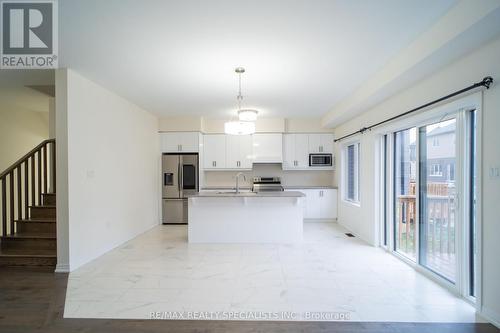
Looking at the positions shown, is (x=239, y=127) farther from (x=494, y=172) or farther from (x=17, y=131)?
(x=17, y=131)

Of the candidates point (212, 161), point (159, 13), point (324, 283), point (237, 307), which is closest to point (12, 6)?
point (159, 13)

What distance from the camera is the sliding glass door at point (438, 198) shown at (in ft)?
10.0

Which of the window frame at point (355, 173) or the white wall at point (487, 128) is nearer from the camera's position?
the white wall at point (487, 128)

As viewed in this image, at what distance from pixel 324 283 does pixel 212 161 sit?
4.51 metres

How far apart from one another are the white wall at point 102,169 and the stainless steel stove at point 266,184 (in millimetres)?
2614

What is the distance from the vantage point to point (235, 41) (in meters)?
2.77

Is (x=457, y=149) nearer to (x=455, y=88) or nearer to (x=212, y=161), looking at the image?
(x=455, y=88)

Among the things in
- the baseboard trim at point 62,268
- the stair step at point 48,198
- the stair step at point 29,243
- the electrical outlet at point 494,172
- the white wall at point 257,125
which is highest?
the white wall at point 257,125

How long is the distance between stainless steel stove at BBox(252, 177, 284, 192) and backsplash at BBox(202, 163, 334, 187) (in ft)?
0.56

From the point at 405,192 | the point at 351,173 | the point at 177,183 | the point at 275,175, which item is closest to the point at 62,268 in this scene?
the point at 177,183

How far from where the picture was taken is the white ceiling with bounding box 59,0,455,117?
2.21 m

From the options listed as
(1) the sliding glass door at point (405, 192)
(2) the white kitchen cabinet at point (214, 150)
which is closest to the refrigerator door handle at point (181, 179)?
(2) the white kitchen cabinet at point (214, 150)

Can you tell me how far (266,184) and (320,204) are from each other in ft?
4.75

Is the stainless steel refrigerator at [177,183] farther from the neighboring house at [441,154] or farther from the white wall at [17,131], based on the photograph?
the neighboring house at [441,154]
